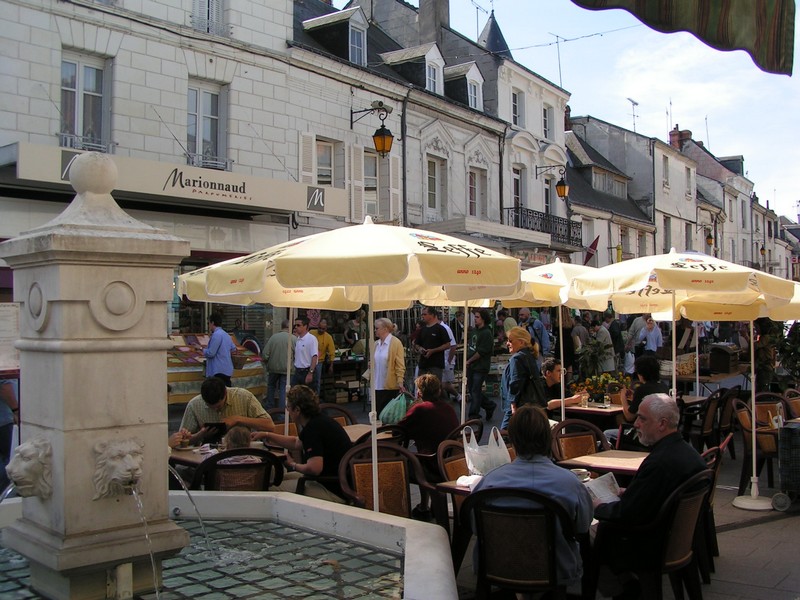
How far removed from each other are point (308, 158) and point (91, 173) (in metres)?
15.4

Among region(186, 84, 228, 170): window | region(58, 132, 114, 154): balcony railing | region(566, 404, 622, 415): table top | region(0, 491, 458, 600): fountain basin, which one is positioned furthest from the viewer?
region(186, 84, 228, 170): window

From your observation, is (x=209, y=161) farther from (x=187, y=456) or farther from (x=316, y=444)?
(x=316, y=444)

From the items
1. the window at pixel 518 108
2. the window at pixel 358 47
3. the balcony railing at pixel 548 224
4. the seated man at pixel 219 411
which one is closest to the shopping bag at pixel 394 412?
the seated man at pixel 219 411

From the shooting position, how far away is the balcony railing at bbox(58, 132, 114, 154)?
14328 mm

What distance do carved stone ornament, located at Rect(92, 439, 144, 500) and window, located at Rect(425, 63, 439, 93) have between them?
21.3m

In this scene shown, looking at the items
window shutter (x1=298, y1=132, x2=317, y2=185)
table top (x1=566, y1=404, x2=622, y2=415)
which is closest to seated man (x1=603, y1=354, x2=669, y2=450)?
table top (x1=566, y1=404, x2=622, y2=415)

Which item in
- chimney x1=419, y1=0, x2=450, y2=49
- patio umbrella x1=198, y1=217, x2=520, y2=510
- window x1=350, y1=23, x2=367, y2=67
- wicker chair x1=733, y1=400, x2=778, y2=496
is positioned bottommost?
wicker chair x1=733, y1=400, x2=778, y2=496

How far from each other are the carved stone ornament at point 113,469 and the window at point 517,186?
25914 millimetres

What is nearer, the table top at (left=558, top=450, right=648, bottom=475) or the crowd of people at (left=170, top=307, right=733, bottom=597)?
the crowd of people at (left=170, top=307, right=733, bottom=597)

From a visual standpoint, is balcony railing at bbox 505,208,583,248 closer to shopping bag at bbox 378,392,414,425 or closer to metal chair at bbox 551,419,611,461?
shopping bag at bbox 378,392,414,425

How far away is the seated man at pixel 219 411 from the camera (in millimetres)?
7368

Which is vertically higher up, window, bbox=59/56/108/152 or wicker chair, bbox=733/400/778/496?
window, bbox=59/56/108/152

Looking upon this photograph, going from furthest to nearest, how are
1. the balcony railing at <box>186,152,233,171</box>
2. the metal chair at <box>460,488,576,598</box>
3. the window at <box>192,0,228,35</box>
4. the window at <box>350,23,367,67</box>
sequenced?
the window at <box>350,23,367,67</box>
the window at <box>192,0,228,35</box>
the balcony railing at <box>186,152,233,171</box>
the metal chair at <box>460,488,576,598</box>

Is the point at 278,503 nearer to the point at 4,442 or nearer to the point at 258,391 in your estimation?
the point at 4,442
